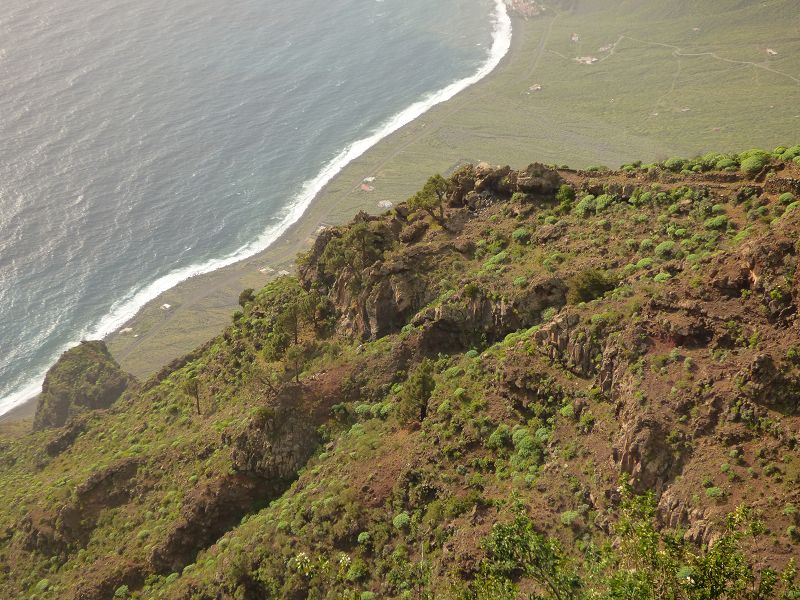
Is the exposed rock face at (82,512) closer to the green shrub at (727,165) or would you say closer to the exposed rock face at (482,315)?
the exposed rock face at (482,315)

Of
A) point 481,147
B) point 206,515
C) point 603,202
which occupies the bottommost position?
point 481,147

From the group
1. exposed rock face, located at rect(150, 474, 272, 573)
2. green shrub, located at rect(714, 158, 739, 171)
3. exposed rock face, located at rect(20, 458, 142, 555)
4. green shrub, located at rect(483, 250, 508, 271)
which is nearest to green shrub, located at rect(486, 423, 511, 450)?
green shrub, located at rect(483, 250, 508, 271)

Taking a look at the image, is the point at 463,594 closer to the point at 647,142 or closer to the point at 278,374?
the point at 278,374

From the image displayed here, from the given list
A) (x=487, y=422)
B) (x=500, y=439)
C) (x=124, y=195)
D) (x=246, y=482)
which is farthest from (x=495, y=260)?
(x=124, y=195)

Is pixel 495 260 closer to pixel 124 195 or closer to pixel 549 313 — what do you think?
pixel 549 313

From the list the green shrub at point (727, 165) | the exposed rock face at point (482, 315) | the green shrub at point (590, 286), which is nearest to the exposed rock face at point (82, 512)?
the exposed rock face at point (482, 315)
